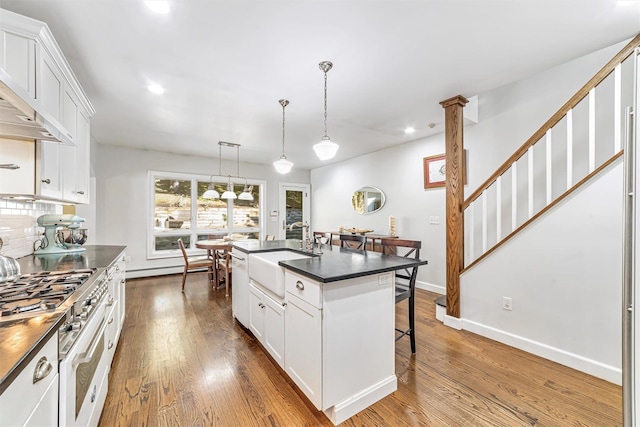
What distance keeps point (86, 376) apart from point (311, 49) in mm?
2427

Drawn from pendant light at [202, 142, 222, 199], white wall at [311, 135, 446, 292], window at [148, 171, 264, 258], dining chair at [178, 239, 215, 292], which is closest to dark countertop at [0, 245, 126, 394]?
dining chair at [178, 239, 215, 292]

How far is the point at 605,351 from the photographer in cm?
198

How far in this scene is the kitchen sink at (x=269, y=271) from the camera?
1.99 m

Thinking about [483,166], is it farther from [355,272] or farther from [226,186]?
[226,186]

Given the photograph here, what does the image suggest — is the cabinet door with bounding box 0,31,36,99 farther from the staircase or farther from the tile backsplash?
the staircase

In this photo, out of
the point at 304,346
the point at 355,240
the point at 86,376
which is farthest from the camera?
the point at 355,240

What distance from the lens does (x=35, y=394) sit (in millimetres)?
785

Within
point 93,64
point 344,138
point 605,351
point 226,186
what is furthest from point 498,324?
point 226,186

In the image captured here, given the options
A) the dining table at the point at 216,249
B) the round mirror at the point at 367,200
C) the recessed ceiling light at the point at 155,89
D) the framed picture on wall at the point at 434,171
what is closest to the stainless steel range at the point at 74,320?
the recessed ceiling light at the point at 155,89

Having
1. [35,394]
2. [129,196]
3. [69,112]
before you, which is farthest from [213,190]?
[35,394]

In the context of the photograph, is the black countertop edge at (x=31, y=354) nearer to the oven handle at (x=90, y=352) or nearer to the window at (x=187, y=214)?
the oven handle at (x=90, y=352)

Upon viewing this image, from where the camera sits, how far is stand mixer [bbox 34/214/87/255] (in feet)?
7.56

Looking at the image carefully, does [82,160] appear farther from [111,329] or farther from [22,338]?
[22,338]

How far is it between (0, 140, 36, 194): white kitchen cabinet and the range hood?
82mm
